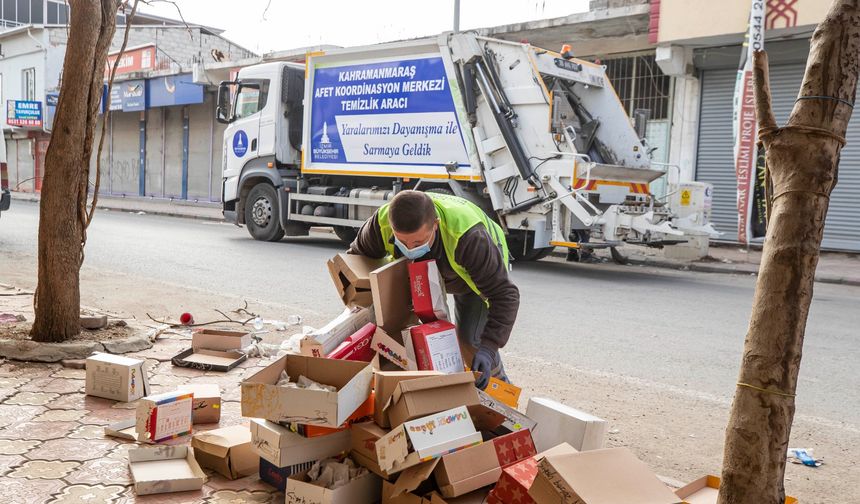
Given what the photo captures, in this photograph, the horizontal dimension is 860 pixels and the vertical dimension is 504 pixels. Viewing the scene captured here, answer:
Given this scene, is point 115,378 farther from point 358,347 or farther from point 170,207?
point 170,207

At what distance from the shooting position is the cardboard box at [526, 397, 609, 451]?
3.13 meters

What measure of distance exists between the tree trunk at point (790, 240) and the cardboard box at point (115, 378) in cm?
306

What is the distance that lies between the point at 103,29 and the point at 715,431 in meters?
4.20

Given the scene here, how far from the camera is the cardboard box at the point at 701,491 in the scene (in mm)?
2629

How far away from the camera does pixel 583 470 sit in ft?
7.79

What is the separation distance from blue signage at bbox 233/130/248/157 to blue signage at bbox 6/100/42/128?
74.1 ft

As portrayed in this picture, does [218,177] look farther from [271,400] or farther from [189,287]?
[271,400]

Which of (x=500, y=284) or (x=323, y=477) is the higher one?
(x=500, y=284)

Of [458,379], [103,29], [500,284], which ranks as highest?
[103,29]

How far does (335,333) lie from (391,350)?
0.27m

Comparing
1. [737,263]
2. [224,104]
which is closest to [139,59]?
[224,104]

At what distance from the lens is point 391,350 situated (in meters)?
3.39

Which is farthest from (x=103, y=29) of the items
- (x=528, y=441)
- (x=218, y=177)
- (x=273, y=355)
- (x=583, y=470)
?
(x=218, y=177)

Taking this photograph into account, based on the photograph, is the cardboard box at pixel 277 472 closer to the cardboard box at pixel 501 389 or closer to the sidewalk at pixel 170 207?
the cardboard box at pixel 501 389
